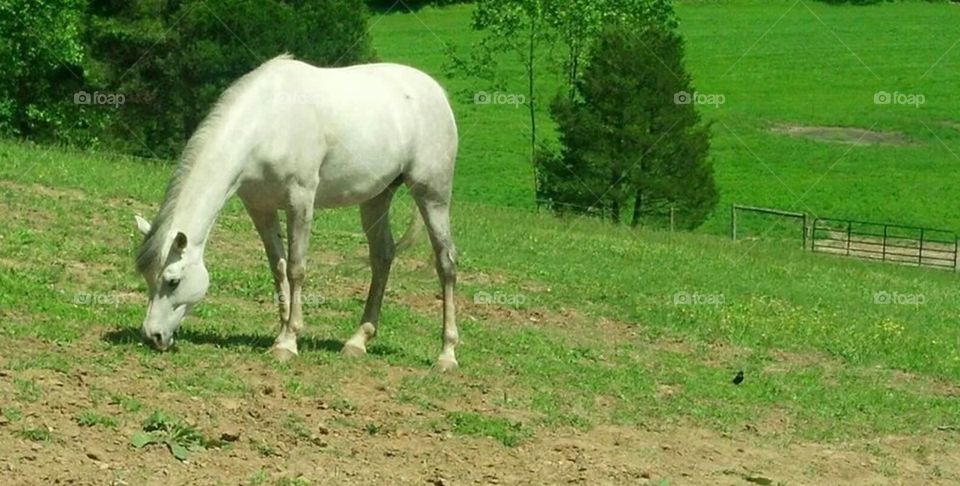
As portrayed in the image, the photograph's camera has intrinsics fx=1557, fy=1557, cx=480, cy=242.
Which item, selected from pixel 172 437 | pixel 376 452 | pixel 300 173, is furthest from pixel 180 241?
pixel 376 452

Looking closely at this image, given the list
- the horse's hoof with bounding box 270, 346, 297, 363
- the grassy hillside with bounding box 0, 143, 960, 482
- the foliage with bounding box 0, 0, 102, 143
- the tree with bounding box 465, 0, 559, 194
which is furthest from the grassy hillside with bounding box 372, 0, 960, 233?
the horse's hoof with bounding box 270, 346, 297, 363

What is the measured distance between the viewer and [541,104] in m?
67.4

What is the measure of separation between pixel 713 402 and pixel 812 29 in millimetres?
85470

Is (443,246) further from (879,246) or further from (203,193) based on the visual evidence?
(879,246)

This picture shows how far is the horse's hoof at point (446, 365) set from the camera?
42.0ft

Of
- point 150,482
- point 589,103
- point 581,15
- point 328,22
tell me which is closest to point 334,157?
point 150,482

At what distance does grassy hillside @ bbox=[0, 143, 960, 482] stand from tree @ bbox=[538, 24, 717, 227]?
23165 millimetres

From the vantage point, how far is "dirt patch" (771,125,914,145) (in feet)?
239

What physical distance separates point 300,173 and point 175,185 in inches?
40.8

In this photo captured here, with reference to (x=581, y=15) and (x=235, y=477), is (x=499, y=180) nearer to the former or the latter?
(x=581, y=15)

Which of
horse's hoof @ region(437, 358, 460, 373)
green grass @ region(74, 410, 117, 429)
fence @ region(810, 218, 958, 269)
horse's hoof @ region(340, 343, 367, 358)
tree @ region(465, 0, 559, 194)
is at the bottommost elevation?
fence @ region(810, 218, 958, 269)

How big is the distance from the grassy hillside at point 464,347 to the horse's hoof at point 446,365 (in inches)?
4.6

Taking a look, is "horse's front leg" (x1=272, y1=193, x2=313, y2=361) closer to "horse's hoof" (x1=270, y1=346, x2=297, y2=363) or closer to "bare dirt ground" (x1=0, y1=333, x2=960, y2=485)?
"horse's hoof" (x1=270, y1=346, x2=297, y2=363)

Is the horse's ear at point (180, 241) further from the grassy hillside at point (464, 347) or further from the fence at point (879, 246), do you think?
the fence at point (879, 246)
